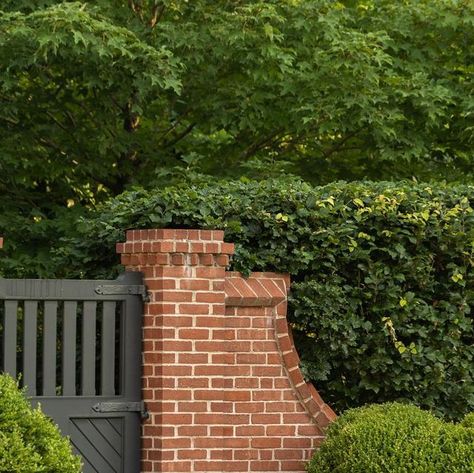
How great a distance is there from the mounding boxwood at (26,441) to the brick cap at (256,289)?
182 centimetres

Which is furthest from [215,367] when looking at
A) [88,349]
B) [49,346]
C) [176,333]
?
[49,346]

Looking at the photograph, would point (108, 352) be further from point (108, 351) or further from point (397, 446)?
point (397, 446)

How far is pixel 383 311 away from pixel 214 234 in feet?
5.04

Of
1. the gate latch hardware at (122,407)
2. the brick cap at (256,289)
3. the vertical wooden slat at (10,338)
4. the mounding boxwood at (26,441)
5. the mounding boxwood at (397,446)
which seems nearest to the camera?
the mounding boxwood at (26,441)

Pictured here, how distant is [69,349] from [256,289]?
55.5 inches

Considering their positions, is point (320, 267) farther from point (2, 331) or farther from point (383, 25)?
point (383, 25)

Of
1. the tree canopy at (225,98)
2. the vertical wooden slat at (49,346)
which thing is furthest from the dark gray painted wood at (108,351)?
the tree canopy at (225,98)

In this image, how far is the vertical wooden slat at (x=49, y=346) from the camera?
27.4ft

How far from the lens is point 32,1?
489 inches

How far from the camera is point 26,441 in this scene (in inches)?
287

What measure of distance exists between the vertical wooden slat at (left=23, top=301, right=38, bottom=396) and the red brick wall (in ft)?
2.53

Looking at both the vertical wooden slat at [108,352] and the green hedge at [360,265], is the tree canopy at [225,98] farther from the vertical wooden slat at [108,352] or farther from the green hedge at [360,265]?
the vertical wooden slat at [108,352]

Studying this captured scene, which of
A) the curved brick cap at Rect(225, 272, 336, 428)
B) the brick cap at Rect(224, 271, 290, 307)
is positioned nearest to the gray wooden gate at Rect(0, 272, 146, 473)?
the brick cap at Rect(224, 271, 290, 307)

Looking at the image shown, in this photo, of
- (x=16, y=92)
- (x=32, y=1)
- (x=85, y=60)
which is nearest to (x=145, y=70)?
(x=85, y=60)
